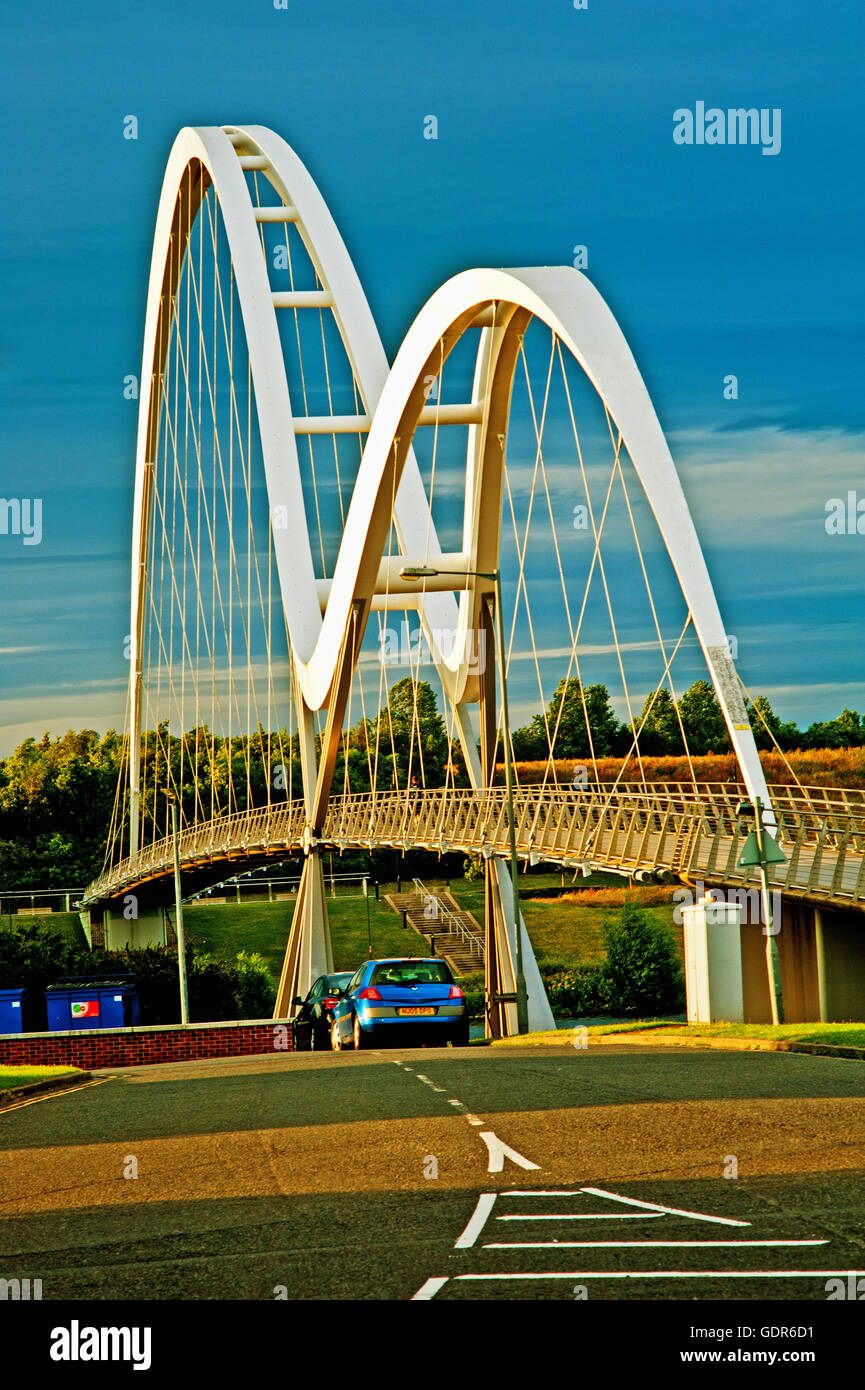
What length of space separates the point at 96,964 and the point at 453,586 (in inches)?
1250

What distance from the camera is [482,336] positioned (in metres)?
35.7

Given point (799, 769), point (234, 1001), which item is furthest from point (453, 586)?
point (799, 769)

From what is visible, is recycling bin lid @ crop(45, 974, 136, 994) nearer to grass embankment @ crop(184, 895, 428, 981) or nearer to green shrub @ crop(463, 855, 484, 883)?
grass embankment @ crop(184, 895, 428, 981)

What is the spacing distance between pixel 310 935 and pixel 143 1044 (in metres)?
18.7

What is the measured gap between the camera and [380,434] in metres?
37.5

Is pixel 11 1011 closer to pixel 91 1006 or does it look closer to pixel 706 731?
pixel 91 1006

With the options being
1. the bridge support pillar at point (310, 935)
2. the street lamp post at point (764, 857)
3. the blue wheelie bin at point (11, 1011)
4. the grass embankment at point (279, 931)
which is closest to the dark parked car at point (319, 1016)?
the street lamp post at point (764, 857)

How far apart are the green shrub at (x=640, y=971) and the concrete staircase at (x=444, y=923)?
25.7 ft

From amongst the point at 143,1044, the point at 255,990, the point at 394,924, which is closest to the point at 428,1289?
the point at 143,1044

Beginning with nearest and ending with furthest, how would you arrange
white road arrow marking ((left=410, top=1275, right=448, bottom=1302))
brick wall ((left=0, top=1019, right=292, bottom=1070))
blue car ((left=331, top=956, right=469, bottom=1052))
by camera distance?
white road arrow marking ((left=410, top=1275, right=448, bottom=1302)) < blue car ((left=331, top=956, right=469, bottom=1052)) < brick wall ((left=0, top=1019, right=292, bottom=1070))

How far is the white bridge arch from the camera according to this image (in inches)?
1062

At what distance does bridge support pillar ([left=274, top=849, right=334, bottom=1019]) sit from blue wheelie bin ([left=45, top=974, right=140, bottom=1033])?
5.44 metres

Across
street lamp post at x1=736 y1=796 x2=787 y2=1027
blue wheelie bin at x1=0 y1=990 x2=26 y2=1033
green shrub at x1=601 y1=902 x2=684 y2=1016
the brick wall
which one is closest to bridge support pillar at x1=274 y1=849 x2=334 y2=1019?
blue wheelie bin at x1=0 y1=990 x2=26 y2=1033
